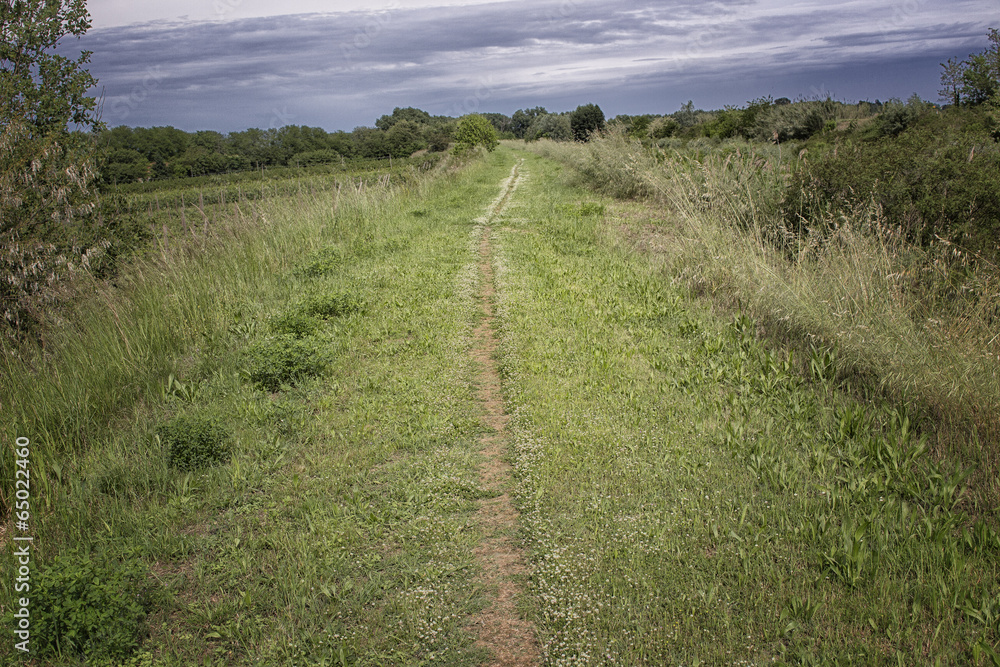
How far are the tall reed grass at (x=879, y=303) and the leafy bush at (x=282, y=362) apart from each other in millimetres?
4505

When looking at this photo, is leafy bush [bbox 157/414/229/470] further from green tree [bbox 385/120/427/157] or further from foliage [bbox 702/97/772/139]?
green tree [bbox 385/120/427/157]

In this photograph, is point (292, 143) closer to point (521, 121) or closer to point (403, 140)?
point (403, 140)

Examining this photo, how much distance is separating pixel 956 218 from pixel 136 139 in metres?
29.9

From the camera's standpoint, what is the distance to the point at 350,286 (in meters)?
8.30

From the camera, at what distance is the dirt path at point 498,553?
2.72m

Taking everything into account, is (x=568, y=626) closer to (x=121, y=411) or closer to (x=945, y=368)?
(x=945, y=368)

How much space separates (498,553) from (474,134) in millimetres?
39397

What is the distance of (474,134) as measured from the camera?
39.8 meters

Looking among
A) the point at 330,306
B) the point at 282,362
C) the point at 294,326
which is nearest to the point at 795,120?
the point at 330,306

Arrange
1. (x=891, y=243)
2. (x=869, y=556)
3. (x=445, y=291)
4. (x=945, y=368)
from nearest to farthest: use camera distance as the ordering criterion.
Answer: (x=869, y=556), (x=945, y=368), (x=891, y=243), (x=445, y=291)

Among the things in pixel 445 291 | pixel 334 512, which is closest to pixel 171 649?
pixel 334 512

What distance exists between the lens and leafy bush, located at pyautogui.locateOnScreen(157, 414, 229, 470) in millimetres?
4117

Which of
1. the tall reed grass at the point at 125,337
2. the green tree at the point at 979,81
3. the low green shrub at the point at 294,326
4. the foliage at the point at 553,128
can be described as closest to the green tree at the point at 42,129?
the tall reed grass at the point at 125,337

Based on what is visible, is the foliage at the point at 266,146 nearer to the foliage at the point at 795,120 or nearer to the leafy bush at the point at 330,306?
the leafy bush at the point at 330,306
